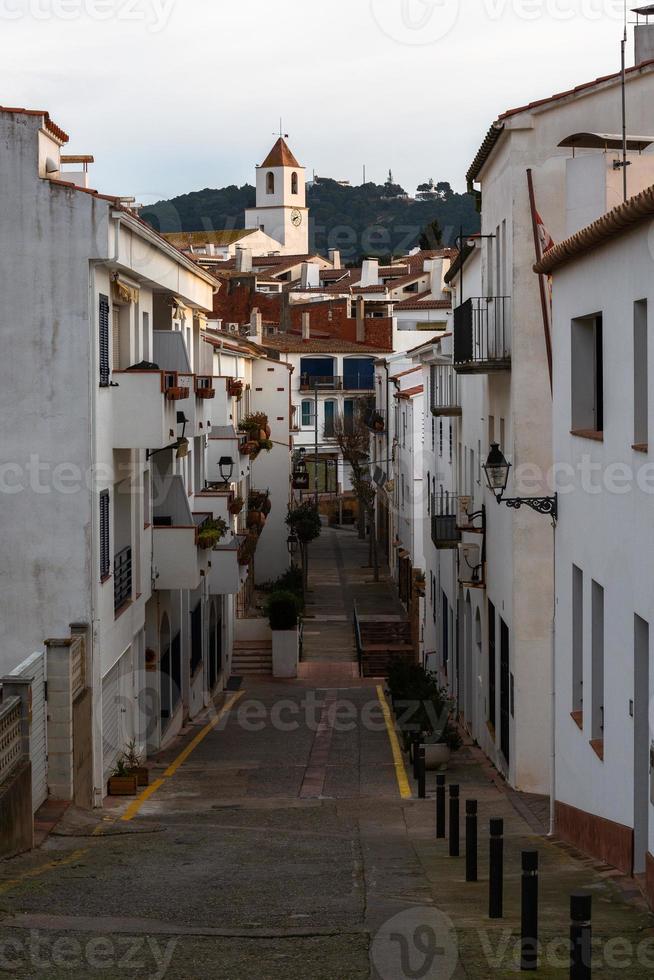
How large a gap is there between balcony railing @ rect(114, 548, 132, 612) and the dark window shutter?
9.38 feet

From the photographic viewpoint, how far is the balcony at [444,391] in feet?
96.9

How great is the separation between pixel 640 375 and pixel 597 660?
135 inches

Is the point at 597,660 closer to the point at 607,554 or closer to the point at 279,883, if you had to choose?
the point at 607,554

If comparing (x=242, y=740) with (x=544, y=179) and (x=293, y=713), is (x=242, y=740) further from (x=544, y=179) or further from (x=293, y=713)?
(x=544, y=179)

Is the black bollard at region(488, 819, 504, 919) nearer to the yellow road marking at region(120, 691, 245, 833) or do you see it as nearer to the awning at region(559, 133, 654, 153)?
the yellow road marking at region(120, 691, 245, 833)

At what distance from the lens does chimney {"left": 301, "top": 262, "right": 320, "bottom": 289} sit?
105 meters

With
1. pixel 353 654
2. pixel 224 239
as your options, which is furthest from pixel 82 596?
Answer: pixel 224 239

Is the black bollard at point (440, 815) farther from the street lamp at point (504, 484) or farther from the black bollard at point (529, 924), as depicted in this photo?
the black bollard at point (529, 924)

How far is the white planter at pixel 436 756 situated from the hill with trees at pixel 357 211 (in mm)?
118523

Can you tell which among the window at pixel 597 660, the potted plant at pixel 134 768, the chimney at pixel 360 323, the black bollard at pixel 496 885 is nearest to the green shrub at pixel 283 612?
the potted plant at pixel 134 768

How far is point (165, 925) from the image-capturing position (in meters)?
9.47

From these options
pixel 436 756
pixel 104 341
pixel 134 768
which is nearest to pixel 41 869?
pixel 134 768

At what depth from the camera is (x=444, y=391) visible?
32844mm

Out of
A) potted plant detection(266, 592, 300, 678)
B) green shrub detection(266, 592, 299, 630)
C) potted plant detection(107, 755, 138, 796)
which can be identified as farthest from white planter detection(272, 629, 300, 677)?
potted plant detection(107, 755, 138, 796)
